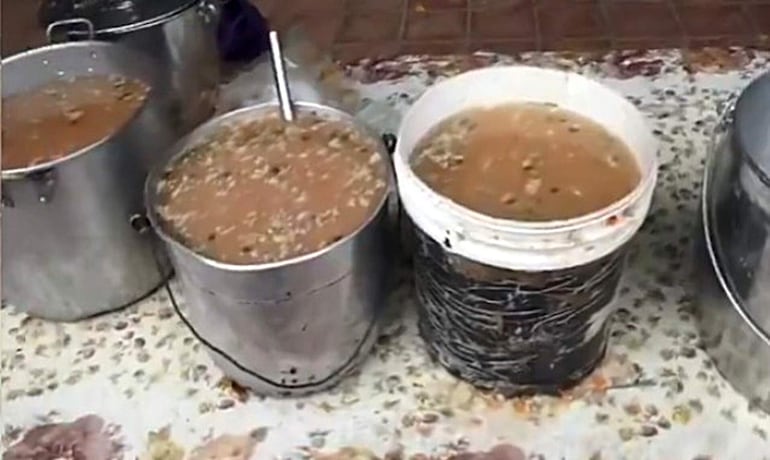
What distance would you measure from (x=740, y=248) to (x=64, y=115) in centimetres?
53

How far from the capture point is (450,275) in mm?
765

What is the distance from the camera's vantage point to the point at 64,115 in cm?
89

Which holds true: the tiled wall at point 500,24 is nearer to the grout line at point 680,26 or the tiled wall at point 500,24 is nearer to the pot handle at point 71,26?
the grout line at point 680,26

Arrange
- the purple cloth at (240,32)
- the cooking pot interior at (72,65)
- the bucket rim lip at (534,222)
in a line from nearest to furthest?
1. the bucket rim lip at (534,222)
2. the cooking pot interior at (72,65)
3. the purple cloth at (240,32)

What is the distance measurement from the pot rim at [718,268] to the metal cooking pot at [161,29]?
0.46 m

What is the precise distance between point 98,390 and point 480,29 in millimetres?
650

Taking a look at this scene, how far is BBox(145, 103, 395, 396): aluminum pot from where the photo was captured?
745mm

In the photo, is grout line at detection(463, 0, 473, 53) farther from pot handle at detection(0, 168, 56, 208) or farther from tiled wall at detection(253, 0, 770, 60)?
pot handle at detection(0, 168, 56, 208)

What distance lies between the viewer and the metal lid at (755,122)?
2.55 ft

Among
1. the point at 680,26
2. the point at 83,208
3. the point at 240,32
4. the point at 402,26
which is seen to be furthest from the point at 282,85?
the point at 680,26

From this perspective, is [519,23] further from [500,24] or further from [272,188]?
[272,188]

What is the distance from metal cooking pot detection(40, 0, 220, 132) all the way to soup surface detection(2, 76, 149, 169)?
0.08 metres

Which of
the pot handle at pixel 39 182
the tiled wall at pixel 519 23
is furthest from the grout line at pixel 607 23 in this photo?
the pot handle at pixel 39 182

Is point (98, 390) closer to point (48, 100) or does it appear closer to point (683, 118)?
point (48, 100)
